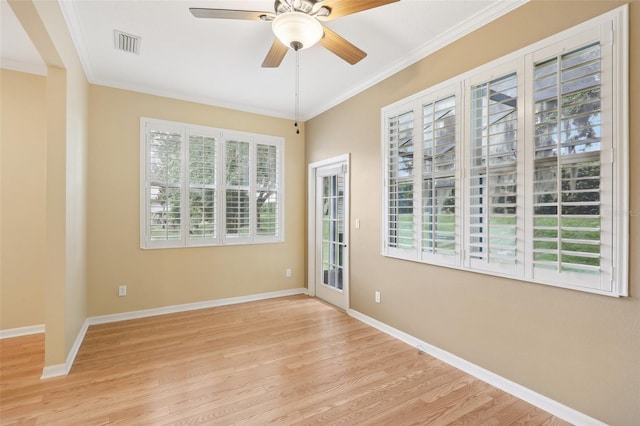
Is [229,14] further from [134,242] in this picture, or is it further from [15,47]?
[134,242]

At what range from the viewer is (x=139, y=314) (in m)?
3.88

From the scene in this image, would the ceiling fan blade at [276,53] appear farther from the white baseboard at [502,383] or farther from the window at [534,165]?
the white baseboard at [502,383]

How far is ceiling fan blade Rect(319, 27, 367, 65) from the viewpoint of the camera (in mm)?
2166

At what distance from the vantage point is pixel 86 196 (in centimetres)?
355

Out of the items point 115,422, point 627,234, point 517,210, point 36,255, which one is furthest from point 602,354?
point 36,255

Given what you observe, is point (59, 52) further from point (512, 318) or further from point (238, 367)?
point (512, 318)

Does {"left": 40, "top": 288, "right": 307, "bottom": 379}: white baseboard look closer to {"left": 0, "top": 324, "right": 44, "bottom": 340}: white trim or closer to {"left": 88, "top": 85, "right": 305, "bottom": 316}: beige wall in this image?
{"left": 88, "top": 85, "right": 305, "bottom": 316}: beige wall

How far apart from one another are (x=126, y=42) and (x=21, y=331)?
329 cm

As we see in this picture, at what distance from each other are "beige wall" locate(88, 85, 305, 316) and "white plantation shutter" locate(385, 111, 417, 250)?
226cm

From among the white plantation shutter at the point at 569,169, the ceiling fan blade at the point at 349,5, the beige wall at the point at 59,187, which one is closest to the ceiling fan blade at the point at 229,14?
the ceiling fan blade at the point at 349,5

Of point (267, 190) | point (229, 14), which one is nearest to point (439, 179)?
point (229, 14)

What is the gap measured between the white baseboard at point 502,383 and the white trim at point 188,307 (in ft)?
6.60

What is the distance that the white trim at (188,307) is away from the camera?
371 centimetres

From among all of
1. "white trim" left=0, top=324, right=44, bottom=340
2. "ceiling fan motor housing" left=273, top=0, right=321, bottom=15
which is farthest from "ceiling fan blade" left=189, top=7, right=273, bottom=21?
"white trim" left=0, top=324, right=44, bottom=340
